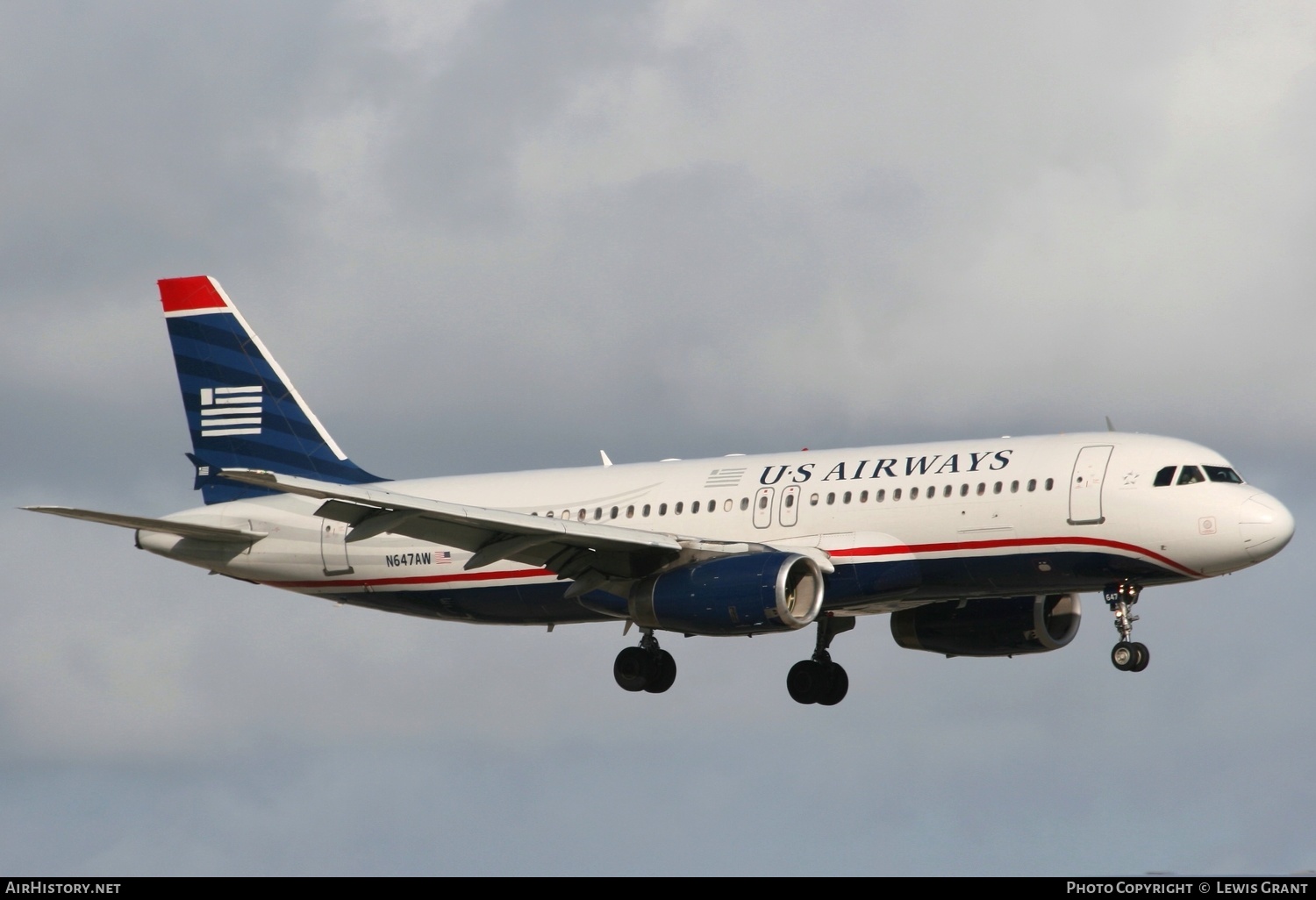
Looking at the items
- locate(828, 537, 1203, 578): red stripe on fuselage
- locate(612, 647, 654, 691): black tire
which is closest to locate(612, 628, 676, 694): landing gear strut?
locate(612, 647, 654, 691): black tire

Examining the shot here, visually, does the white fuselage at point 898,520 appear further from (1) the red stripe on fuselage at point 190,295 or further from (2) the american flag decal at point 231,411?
(1) the red stripe on fuselage at point 190,295

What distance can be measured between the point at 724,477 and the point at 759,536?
7.13ft

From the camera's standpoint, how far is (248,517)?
58312mm

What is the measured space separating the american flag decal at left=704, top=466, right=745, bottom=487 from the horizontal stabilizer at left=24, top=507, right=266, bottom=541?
12483 millimetres

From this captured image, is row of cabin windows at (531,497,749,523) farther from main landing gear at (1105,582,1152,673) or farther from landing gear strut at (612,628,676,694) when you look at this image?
main landing gear at (1105,582,1152,673)

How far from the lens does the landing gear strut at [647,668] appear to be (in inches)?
2228

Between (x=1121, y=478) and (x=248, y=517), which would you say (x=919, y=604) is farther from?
(x=248, y=517)

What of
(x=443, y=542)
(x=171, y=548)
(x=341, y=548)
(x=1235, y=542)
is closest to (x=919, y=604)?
(x=1235, y=542)

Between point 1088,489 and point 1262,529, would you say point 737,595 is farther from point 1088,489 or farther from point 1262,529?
point 1262,529

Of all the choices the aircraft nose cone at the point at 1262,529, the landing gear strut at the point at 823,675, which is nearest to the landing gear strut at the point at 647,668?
the landing gear strut at the point at 823,675

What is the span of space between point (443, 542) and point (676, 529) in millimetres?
6194

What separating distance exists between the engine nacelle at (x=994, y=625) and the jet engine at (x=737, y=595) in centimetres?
653
